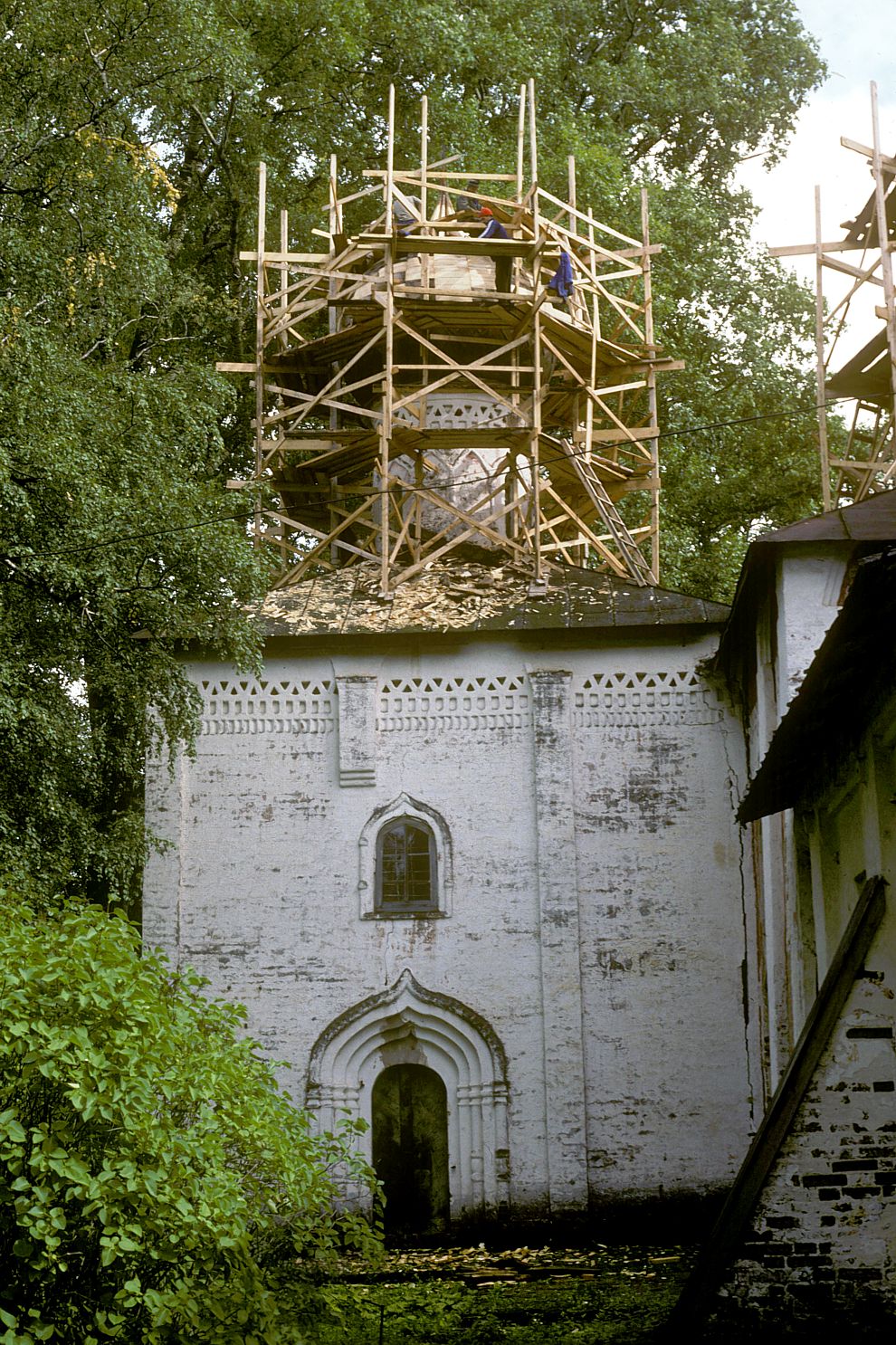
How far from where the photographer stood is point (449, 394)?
19.0 m

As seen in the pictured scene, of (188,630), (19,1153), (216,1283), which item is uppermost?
(188,630)

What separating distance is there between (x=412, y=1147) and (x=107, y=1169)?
785 centimetres

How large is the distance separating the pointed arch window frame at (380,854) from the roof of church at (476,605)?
1.86 meters

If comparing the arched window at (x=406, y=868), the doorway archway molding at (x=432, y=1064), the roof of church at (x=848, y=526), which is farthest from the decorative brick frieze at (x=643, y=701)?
the doorway archway molding at (x=432, y=1064)

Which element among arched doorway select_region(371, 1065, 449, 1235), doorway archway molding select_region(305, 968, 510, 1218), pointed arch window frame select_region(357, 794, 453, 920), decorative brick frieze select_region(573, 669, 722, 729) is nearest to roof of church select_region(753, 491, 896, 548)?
decorative brick frieze select_region(573, 669, 722, 729)

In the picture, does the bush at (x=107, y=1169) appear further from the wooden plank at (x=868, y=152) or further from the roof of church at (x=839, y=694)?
the wooden plank at (x=868, y=152)

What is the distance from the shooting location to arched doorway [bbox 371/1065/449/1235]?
14953mm

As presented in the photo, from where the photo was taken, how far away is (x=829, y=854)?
1140 cm

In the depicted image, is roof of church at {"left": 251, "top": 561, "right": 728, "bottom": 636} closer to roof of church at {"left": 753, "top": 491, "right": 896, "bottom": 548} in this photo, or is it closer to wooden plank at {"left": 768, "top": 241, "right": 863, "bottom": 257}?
roof of church at {"left": 753, "top": 491, "right": 896, "bottom": 548}

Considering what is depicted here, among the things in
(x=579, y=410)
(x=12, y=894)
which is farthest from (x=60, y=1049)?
(x=579, y=410)

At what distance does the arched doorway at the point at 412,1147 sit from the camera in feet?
49.1

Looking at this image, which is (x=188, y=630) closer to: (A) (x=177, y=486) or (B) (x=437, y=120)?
(A) (x=177, y=486)

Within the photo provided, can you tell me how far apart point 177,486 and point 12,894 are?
198 inches

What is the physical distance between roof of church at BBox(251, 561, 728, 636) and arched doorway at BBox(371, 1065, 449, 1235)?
180 inches
